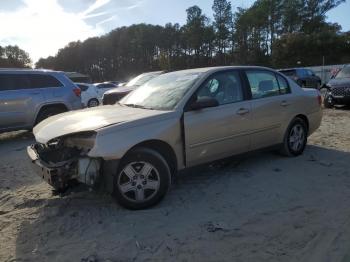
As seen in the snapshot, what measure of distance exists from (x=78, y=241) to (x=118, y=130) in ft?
4.12

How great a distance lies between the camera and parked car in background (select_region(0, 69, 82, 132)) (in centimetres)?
994

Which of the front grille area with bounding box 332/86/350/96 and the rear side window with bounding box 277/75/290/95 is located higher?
the rear side window with bounding box 277/75/290/95

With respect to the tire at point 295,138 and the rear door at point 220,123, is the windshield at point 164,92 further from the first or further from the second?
the tire at point 295,138

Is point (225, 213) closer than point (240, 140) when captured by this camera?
Yes

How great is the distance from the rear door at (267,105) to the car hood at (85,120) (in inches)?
70.2

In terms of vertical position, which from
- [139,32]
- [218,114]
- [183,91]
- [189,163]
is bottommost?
[189,163]

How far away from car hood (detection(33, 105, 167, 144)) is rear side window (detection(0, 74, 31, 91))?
5.13 metres

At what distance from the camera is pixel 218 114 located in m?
5.49

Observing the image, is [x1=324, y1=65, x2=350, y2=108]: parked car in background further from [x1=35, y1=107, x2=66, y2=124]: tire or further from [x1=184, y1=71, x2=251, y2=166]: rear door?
[x1=35, y1=107, x2=66, y2=124]: tire

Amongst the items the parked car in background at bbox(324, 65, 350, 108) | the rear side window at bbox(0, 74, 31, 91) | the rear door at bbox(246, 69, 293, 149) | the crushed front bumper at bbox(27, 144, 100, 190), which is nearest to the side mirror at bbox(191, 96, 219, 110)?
the rear door at bbox(246, 69, 293, 149)

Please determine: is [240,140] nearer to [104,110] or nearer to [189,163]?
[189,163]

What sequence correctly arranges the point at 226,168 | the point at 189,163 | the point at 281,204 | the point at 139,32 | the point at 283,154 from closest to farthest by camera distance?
the point at 281,204 → the point at 189,163 → the point at 226,168 → the point at 283,154 → the point at 139,32

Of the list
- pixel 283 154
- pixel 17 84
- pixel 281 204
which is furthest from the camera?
pixel 17 84

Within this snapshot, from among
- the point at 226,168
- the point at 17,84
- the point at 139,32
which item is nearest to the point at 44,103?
the point at 17,84
